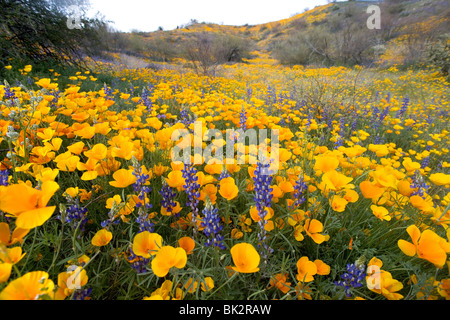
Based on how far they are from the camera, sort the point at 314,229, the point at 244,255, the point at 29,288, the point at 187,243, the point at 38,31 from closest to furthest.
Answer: the point at 29,288, the point at 244,255, the point at 187,243, the point at 314,229, the point at 38,31

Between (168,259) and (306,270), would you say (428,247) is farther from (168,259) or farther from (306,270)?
(168,259)

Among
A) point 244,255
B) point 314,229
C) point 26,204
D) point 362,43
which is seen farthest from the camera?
point 362,43

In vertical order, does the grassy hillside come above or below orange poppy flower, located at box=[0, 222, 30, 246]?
above

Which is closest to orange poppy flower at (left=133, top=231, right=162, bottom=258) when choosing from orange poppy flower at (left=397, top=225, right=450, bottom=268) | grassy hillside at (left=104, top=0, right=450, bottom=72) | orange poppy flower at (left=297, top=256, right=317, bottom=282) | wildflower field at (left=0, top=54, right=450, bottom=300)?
wildflower field at (left=0, top=54, right=450, bottom=300)

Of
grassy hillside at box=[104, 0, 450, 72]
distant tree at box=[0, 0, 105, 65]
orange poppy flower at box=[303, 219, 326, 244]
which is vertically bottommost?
orange poppy flower at box=[303, 219, 326, 244]

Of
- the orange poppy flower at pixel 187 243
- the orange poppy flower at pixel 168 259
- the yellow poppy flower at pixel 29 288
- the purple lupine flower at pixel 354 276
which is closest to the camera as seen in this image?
the yellow poppy flower at pixel 29 288

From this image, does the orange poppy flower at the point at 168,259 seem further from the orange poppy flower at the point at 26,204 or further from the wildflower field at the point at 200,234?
the orange poppy flower at the point at 26,204

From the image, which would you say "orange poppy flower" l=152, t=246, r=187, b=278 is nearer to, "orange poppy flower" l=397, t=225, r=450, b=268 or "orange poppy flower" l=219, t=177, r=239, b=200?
"orange poppy flower" l=219, t=177, r=239, b=200

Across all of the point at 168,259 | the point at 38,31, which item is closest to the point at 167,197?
the point at 168,259

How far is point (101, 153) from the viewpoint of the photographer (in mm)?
1185

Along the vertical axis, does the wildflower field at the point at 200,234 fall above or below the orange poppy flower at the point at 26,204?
below

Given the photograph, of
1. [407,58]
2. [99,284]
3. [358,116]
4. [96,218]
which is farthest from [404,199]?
[407,58]

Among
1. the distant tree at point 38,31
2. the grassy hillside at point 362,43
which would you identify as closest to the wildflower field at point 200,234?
the distant tree at point 38,31

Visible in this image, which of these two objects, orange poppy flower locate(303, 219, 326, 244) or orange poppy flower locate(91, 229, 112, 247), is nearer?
orange poppy flower locate(91, 229, 112, 247)
